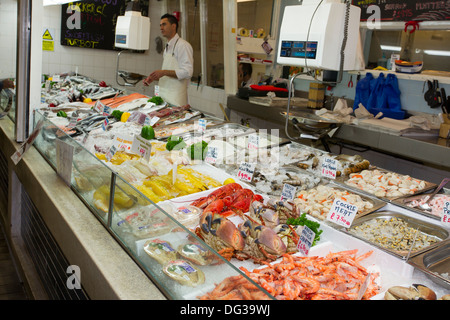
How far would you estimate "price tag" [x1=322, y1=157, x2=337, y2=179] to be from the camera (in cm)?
285

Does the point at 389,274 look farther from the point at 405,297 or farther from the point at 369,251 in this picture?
the point at 405,297

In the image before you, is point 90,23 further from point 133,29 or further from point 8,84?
point 8,84

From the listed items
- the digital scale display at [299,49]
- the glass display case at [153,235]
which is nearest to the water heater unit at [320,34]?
the digital scale display at [299,49]

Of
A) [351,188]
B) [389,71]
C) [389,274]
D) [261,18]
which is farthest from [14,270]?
[261,18]

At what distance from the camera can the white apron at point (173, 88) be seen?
5922 mm

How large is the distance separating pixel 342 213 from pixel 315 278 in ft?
1.87

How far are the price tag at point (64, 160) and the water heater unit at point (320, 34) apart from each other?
1870mm

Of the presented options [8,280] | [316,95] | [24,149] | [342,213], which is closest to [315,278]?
[342,213]

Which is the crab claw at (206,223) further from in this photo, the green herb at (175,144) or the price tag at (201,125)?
the price tag at (201,125)

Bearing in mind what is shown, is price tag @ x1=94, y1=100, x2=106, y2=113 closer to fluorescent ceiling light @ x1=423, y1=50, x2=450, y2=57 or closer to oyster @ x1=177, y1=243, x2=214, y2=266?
oyster @ x1=177, y1=243, x2=214, y2=266

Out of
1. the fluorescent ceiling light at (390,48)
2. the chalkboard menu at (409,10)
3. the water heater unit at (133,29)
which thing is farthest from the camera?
the fluorescent ceiling light at (390,48)

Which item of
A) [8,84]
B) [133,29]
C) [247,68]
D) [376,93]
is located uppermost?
[133,29]

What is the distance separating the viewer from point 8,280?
3.49 m

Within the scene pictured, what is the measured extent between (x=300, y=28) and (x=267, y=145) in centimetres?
97
